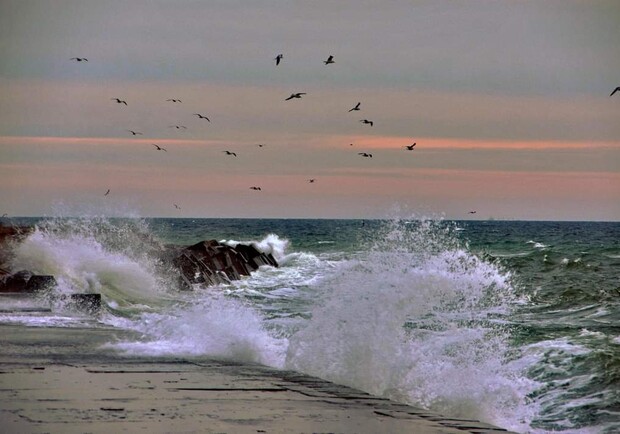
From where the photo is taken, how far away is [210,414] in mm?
8578

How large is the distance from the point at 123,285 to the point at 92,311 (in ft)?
24.2

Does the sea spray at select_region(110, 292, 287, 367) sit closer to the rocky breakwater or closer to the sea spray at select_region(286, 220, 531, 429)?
the sea spray at select_region(286, 220, 531, 429)

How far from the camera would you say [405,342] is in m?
14.1

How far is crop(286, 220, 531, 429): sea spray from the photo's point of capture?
1210 centimetres

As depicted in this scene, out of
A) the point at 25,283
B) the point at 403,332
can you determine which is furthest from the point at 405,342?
the point at 25,283

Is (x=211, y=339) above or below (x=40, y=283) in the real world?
below

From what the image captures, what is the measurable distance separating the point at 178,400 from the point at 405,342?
540 cm

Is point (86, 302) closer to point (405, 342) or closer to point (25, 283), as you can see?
point (25, 283)

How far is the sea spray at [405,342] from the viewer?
1210 centimetres

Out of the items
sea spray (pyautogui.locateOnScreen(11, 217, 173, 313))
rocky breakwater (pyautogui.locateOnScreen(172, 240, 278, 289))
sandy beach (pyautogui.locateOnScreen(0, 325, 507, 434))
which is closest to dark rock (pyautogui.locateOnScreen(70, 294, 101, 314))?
sea spray (pyautogui.locateOnScreen(11, 217, 173, 313))

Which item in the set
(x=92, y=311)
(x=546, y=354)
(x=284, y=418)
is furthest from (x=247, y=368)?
(x=92, y=311)

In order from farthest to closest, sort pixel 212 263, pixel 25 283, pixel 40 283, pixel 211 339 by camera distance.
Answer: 1. pixel 212 263
2. pixel 25 283
3. pixel 40 283
4. pixel 211 339

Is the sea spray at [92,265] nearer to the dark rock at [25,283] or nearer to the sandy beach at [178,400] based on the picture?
the dark rock at [25,283]

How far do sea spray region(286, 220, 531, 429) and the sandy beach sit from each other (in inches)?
46.3
